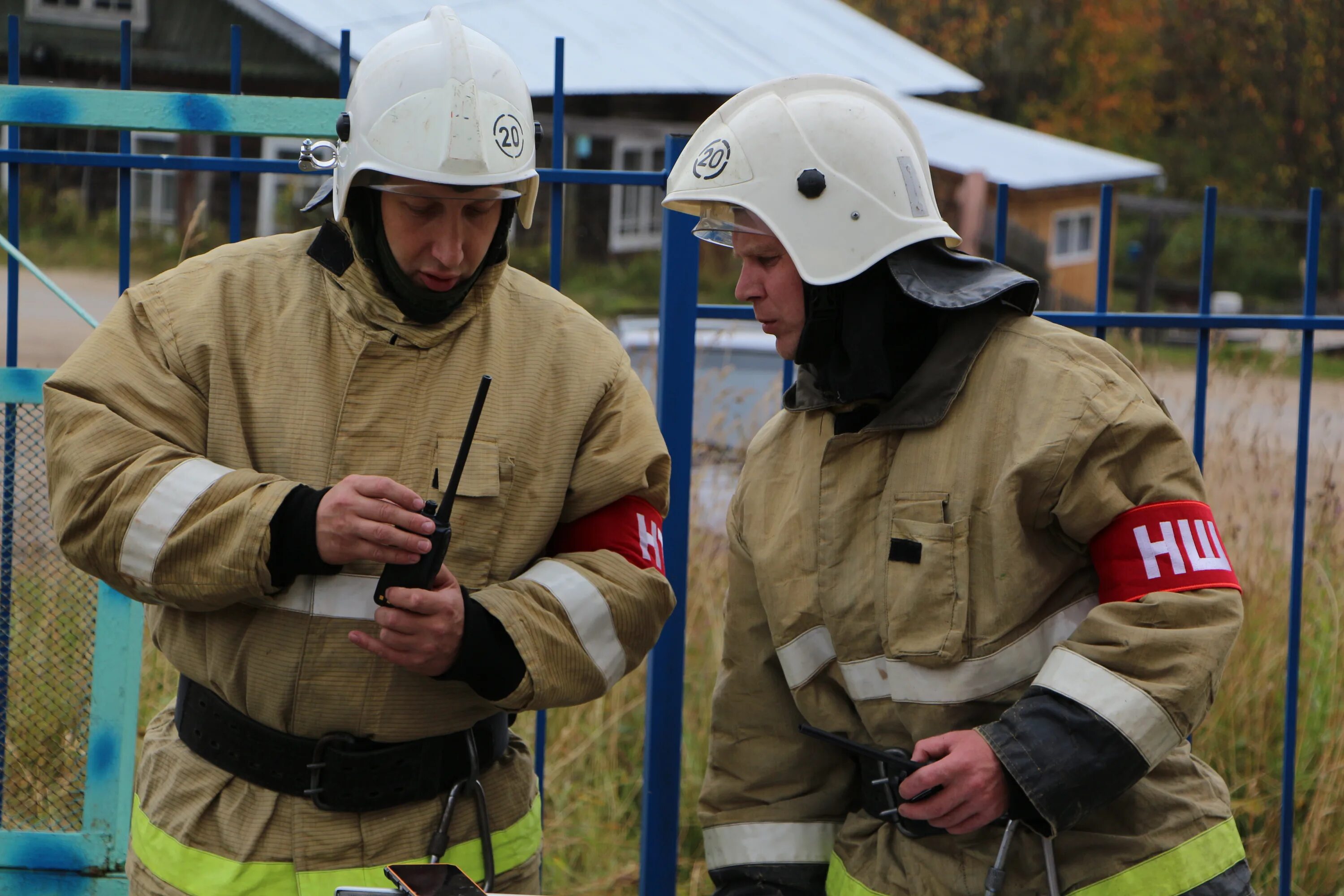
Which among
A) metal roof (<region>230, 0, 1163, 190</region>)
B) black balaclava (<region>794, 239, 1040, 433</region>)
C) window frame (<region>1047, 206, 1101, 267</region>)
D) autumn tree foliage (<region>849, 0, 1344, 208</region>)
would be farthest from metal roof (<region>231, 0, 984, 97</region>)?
black balaclava (<region>794, 239, 1040, 433</region>)

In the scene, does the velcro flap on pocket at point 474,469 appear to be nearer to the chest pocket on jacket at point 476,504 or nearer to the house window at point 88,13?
the chest pocket on jacket at point 476,504

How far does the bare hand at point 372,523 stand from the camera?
198 cm

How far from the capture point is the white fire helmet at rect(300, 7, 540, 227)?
7.27 feet

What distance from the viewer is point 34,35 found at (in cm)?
1636

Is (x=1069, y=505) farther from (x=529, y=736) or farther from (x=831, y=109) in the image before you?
(x=529, y=736)

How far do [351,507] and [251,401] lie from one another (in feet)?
1.01

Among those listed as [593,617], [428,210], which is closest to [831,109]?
[428,210]

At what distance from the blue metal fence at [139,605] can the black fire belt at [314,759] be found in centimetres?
88

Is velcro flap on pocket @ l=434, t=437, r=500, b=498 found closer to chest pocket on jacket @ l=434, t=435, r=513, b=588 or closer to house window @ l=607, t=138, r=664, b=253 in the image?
chest pocket on jacket @ l=434, t=435, r=513, b=588

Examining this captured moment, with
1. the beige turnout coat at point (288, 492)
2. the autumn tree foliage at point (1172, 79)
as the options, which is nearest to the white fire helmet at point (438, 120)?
the beige turnout coat at point (288, 492)

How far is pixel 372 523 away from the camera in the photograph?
6.47 ft

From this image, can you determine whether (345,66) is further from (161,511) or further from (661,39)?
(661,39)

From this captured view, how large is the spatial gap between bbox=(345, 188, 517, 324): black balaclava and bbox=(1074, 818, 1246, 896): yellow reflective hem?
1.32 m

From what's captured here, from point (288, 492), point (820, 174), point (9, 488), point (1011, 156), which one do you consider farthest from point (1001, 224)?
point (1011, 156)
